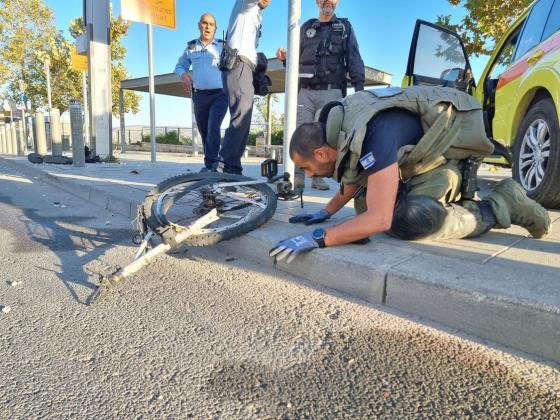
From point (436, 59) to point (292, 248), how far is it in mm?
3860

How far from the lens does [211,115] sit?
4828 mm

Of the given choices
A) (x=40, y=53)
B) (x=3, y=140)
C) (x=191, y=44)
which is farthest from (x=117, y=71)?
(x=191, y=44)

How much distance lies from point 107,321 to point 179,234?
2.08 ft

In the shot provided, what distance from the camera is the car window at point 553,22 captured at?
354 centimetres

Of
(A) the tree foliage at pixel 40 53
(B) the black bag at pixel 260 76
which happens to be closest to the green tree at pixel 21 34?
(A) the tree foliage at pixel 40 53

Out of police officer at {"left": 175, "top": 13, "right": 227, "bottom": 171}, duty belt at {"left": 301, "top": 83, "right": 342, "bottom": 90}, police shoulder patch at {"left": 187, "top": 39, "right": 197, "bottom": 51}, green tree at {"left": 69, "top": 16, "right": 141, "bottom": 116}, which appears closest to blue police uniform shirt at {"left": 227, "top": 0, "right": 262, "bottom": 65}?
duty belt at {"left": 301, "top": 83, "right": 342, "bottom": 90}

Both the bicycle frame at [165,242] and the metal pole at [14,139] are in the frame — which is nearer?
the bicycle frame at [165,242]

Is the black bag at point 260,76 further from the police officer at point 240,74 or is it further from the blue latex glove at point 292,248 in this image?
the blue latex glove at point 292,248

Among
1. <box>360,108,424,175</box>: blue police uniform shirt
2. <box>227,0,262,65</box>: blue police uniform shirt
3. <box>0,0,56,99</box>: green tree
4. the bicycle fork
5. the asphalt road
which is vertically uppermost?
<box>0,0,56,99</box>: green tree

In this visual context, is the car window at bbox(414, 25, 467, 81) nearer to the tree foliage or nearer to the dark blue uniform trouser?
the dark blue uniform trouser

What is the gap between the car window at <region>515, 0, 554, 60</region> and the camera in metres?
3.89

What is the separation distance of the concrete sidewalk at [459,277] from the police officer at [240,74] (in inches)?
55.3

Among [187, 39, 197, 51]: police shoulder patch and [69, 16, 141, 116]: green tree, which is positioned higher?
[69, 16, 141, 116]: green tree

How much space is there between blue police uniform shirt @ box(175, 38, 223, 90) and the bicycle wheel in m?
1.96
